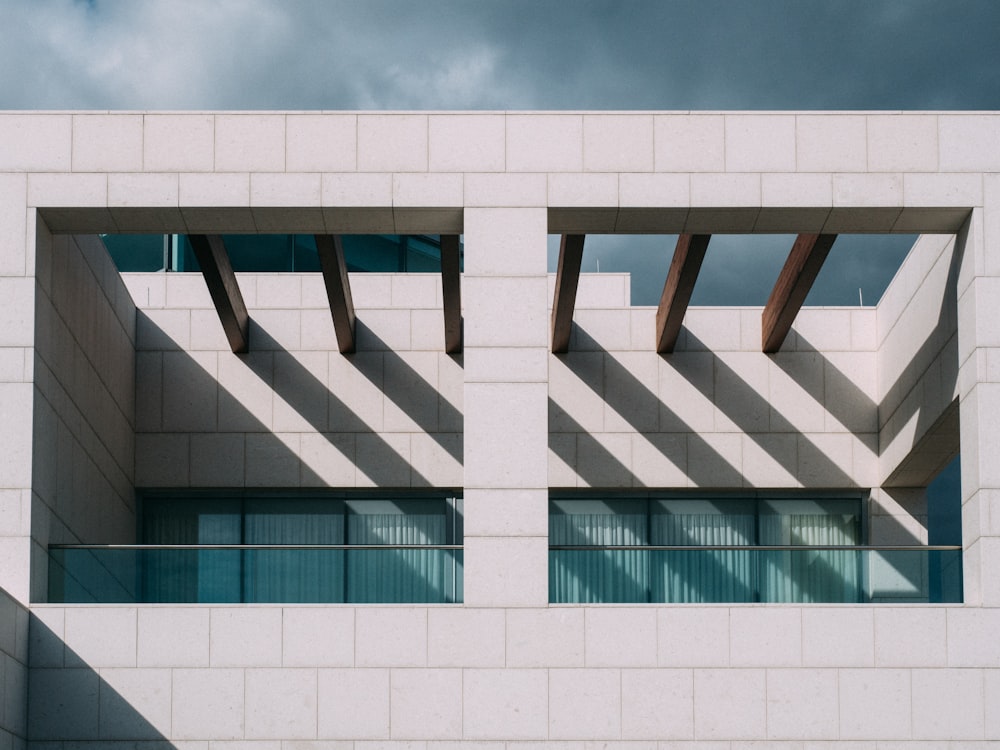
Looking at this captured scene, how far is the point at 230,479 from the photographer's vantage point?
1080 inches

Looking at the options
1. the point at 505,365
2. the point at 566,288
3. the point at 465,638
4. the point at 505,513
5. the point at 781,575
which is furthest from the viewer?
the point at 566,288

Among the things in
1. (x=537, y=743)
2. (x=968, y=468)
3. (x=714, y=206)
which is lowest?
(x=537, y=743)

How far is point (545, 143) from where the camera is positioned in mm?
21250

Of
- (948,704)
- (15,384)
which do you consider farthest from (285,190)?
(948,704)

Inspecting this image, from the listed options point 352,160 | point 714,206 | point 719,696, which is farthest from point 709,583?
point 352,160

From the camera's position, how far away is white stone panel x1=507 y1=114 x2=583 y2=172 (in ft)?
69.5

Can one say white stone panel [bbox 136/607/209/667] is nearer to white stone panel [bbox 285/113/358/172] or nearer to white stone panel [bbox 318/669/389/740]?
white stone panel [bbox 318/669/389/740]

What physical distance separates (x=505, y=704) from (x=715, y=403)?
9.22 meters

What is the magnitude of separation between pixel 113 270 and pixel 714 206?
9750 millimetres

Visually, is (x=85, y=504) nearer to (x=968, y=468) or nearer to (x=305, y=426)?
(x=305, y=426)

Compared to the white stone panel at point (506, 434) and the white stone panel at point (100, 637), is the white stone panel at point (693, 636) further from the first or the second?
the white stone panel at point (100, 637)

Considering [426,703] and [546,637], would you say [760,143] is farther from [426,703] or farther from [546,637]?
[426,703]

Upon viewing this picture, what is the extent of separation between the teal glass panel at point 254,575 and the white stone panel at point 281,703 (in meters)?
0.99

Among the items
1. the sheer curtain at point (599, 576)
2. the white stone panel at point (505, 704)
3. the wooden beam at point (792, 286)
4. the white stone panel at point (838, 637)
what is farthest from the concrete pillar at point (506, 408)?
the wooden beam at point (792, 286)
